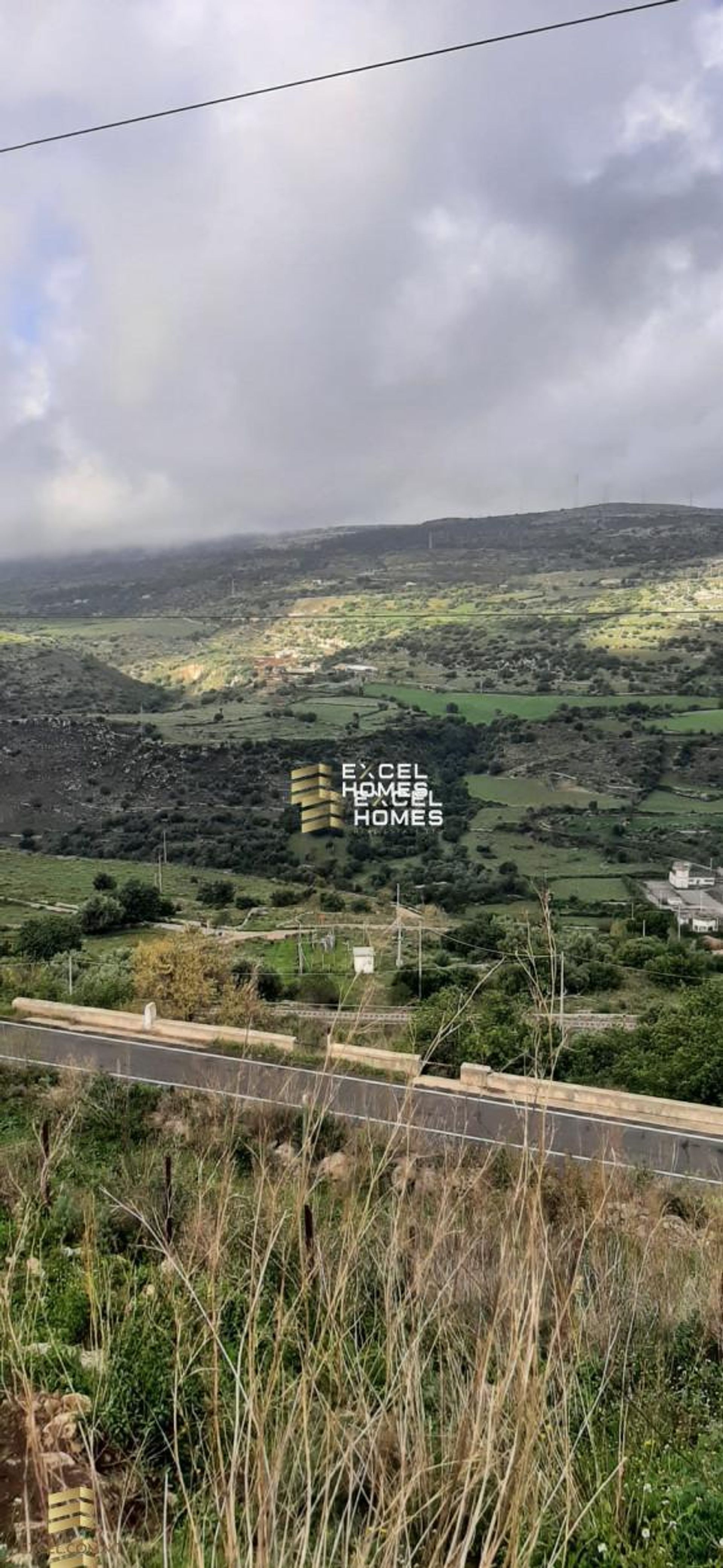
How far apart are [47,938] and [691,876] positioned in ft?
76.1

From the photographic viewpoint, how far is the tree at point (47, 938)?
80.5 feet

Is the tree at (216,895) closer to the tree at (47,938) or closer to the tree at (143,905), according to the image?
the tree at (143,905)

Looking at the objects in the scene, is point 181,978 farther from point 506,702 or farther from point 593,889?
point 506,702

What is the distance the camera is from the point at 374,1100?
10.2 metres

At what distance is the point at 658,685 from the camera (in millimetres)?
58031

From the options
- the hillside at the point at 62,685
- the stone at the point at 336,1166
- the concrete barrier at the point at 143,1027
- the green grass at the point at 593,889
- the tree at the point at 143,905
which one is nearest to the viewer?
the stone at the point at 336,1166

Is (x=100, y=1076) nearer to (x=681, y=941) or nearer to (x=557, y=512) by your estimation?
(x=681, y=941)

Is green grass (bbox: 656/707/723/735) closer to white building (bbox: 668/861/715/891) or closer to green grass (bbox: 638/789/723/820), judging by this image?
green grass (bbox: 638/789/723/820)

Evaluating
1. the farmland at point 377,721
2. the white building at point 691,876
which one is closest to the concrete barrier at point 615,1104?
the farmland at point 377,721

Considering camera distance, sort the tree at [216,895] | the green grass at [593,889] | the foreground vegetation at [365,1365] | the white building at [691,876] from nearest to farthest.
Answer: the foreground vegetation at [365,1365] → the tree at [216,895] → the green grass at [593,889] → the white building at [691,876]

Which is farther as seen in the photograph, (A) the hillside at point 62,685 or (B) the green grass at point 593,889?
(A) the hillside at point 62,685

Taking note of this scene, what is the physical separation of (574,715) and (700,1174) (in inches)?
1742

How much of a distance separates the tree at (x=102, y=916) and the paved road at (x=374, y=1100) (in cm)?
1587


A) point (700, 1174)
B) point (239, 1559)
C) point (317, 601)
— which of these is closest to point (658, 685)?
point (317, 601)
